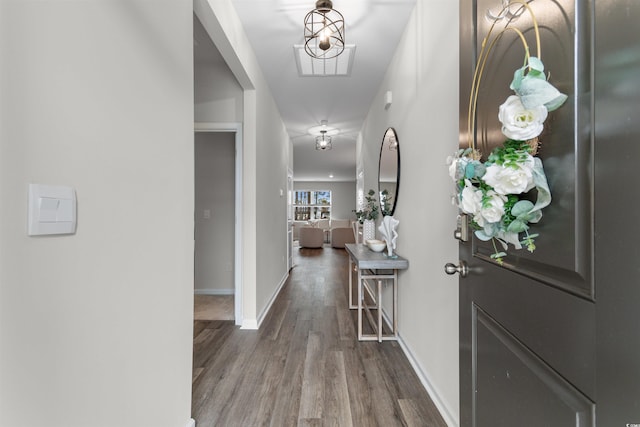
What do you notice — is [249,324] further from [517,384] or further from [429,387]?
[517,384]

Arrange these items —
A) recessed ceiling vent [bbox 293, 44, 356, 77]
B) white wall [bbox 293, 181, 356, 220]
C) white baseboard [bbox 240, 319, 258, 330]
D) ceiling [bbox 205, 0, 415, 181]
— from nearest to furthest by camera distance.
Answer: ceiling [bbox 205, 0, 415, 181] → recessed ceiling vent [bbox 293, 44, 356, 77] → white baseboard [bbox 240, 319, 258, 330] → white wall [bbox 293, 181, 356, 220]

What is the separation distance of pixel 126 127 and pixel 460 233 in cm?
123

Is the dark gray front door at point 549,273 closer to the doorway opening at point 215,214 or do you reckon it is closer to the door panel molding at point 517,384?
the door panel molding at point 517,384

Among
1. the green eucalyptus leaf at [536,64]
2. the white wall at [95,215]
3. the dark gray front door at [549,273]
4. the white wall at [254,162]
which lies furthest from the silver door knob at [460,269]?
the white wall at [254,162]

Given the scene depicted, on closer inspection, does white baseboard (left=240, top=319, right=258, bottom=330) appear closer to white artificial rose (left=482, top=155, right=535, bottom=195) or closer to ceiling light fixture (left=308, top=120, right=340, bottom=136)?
white artificial rose (left=482, top=155, right=535, bottom=195)

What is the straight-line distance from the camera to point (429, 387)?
173 cm

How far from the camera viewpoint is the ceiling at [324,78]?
2.08m

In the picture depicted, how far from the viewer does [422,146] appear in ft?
6.43

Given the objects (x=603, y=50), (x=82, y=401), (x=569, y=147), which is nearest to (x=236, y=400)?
(x=82, y=401)

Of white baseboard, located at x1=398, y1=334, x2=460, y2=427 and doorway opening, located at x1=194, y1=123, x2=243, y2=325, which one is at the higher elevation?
doorway opening, located at x1=194, y1=123, x2=243, y2=325

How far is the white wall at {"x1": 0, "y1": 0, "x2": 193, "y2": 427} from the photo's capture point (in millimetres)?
629

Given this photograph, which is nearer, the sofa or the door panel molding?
the door panel molding

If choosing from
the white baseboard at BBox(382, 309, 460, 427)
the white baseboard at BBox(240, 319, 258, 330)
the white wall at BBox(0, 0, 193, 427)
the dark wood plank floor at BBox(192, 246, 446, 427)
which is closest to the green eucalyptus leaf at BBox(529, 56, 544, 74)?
the white wall at BBox(0, 0, 193, 427)

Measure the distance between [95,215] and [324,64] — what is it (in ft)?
7.71
